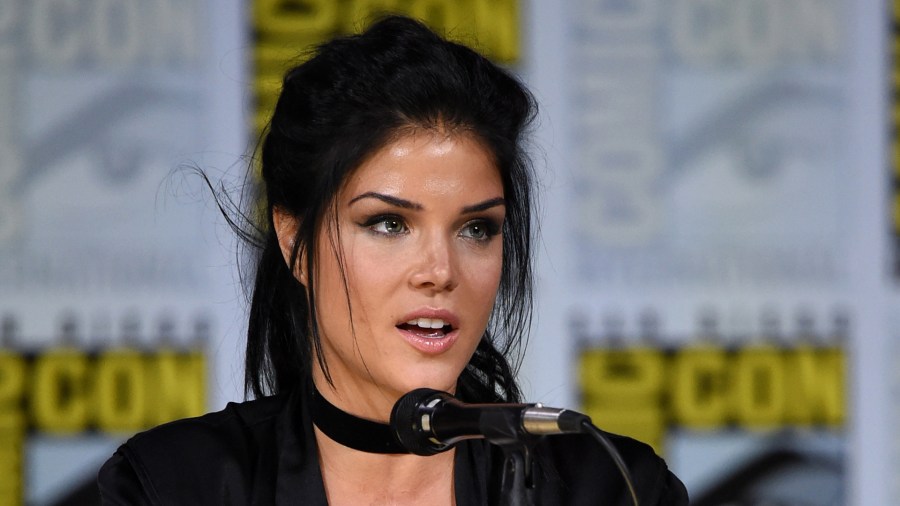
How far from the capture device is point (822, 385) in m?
3.39

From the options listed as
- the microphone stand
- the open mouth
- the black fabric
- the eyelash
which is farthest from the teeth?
the microphone stand

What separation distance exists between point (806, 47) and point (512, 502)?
2.43 m

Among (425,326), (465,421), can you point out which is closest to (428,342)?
(425,326)

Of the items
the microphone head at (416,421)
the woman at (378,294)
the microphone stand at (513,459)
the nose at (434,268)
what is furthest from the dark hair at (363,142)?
the microphone stand at (513,459)

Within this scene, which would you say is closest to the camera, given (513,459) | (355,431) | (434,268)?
(513,459)

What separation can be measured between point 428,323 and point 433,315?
0.02 meters

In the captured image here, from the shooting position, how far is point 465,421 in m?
1.32

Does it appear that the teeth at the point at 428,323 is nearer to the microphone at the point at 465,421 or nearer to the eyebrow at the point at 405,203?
the eyebrow at the point at 405,203

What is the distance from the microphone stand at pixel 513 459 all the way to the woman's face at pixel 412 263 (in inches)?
16.0

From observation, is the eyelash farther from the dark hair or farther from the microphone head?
the microphone head

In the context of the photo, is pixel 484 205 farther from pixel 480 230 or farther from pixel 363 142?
Result: pixel 363 142

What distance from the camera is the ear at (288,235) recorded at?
183cm

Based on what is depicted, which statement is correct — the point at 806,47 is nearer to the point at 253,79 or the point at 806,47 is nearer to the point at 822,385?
the point at 822,385

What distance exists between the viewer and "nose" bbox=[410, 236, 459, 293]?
167 centimetres
